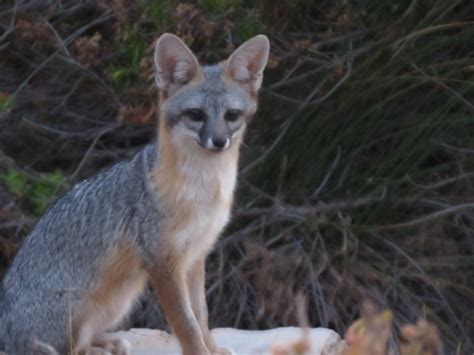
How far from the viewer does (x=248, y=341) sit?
5.46m

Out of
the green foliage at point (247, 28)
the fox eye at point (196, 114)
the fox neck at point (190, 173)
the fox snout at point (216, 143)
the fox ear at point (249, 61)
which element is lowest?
the green foliage at point (247, 28)

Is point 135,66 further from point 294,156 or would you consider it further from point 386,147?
point 386,147

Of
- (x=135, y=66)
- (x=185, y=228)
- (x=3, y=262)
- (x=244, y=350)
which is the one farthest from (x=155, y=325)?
(x=185, y=228)

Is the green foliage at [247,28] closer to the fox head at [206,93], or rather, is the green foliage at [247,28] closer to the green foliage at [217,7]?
the green foliage at [217,7]

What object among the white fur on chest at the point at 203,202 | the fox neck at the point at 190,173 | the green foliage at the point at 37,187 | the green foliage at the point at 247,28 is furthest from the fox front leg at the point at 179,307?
the green foliage at the point at 247,28

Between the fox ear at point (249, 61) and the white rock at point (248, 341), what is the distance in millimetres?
1194

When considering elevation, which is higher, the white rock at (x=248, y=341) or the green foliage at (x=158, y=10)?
the green foliage at (x=158, y=10)

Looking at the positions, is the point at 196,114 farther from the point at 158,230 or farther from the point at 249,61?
the point at 158,230

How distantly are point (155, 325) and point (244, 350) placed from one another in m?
2.53

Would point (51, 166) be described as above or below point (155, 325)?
above

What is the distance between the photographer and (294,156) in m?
7.56

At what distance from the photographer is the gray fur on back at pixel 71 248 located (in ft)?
16.4

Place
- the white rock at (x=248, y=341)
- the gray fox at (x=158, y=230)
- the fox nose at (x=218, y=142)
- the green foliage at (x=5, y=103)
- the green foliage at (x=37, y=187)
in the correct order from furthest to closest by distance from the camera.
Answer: the green foliage at (x=37, y=187), the green foliage at (x=5, y=103), the white rock at (x=248, y=341), the gray fox at (x=158, y=230), the fox nose at (x=218, y=142)

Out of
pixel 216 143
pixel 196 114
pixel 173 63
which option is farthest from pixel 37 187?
pixel 216 143
